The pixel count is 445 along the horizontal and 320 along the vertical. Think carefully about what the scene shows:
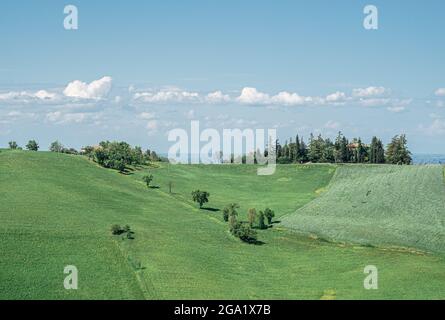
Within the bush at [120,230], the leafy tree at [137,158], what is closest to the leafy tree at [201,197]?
the bush at [120,230]

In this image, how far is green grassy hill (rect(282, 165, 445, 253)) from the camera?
294 ft

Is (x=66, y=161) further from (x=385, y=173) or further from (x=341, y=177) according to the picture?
(x=385, y=173)

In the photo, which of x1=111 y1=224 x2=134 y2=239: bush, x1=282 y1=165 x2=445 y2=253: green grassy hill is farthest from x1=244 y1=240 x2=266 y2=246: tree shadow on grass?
x1=111 y1=224 x2=134 y2=239: bush

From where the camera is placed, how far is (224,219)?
10538 centimetres

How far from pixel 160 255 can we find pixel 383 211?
169 ft

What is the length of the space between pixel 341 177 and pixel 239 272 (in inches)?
3563

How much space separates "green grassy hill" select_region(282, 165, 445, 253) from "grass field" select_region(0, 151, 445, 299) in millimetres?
5090

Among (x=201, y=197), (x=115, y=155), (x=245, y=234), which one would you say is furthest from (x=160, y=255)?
(x=115, y=155)

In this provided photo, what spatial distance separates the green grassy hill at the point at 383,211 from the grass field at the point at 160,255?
5.09 metres

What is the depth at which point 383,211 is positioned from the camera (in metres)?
107

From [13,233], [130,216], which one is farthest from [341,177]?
[13,233]

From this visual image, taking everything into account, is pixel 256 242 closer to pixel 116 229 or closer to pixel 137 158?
pixel 116 229

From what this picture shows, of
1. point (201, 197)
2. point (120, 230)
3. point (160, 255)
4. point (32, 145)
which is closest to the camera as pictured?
point (160, 255)
